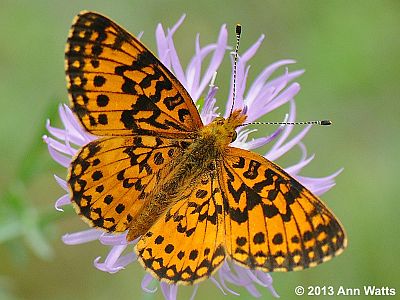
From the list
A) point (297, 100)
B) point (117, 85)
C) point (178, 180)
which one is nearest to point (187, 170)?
point (178, 180)

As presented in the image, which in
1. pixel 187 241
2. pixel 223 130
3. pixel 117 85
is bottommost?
pixel 187 241

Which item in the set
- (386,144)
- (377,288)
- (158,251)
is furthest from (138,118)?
(386,144)

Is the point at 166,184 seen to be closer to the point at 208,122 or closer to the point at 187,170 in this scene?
the point at 187,170

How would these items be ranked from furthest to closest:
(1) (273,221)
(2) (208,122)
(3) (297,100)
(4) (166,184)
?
(3) (297,100), (2) (208,122), (4) (166,184), (1) (273,221)

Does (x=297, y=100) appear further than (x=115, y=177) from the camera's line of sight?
Yes

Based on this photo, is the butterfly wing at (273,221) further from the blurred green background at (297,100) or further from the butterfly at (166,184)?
the blurred green background at (297,100)

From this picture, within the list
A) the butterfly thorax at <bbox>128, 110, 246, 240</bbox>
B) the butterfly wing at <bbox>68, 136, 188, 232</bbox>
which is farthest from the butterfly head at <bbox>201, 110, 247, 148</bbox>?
the butterfly wing at <bbox>68, 136, 188, 232</bbox>
